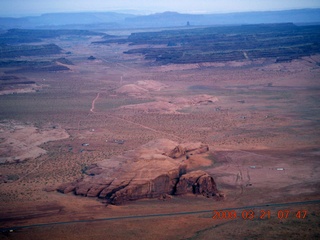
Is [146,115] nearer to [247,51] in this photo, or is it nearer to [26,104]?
[26,104]

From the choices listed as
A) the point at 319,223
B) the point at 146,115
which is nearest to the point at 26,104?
the point at 146,115
